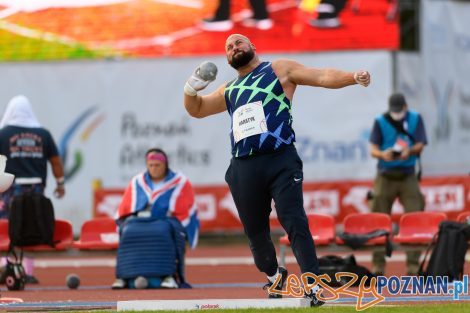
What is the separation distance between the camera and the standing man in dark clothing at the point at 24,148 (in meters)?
16.2

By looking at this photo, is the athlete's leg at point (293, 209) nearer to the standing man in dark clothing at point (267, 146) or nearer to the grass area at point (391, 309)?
the standing man in dark clothing at point (267, 146)

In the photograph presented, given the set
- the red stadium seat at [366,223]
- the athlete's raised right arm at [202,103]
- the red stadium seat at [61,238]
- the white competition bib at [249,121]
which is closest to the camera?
the white competition bib at [249,121]

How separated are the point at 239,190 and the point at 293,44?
47.0ft

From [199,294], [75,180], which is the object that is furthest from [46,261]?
[199,294]

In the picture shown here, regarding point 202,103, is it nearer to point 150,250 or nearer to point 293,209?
point 293,209

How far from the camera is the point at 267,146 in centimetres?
1105

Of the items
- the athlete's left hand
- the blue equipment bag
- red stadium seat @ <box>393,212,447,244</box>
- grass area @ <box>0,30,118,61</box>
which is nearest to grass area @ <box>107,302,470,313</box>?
the athlete's left hand

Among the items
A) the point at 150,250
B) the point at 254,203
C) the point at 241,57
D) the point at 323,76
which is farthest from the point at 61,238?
the point at 323,76

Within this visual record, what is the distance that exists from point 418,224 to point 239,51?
5429 mm

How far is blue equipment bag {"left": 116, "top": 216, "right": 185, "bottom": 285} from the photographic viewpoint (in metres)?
15.1

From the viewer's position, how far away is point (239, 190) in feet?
36.8

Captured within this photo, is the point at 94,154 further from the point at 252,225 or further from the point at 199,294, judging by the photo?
the point at 252,225

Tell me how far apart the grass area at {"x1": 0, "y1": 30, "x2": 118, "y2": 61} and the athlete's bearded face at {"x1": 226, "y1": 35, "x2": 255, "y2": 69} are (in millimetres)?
15015

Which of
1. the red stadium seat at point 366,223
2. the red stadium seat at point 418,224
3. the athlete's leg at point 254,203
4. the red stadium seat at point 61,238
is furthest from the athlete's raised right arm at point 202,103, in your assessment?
the red stadium seat at point 61,238
